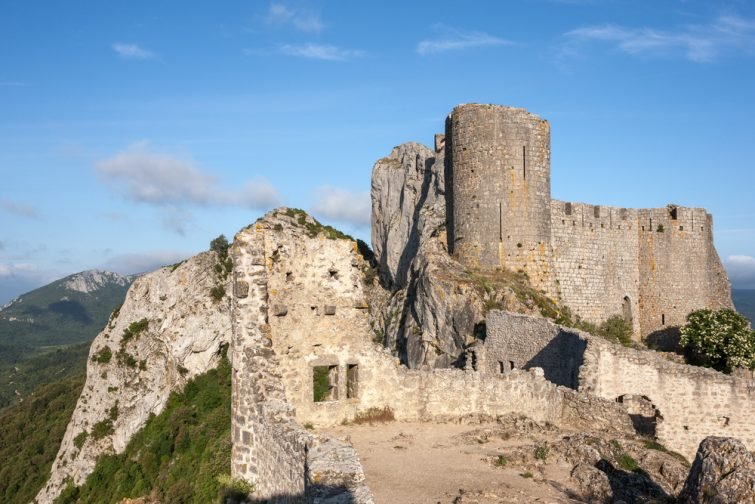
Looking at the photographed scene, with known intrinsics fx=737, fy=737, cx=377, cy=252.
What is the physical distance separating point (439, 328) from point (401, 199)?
61.1ft

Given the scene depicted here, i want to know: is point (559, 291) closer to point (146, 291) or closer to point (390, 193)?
point (146, 291)

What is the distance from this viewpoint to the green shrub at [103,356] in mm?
28016

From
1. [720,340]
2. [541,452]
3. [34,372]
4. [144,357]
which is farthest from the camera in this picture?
[34,372]

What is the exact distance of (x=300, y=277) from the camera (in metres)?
13.6

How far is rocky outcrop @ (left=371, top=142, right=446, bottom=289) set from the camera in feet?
125

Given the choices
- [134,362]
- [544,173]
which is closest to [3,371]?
[134,362]

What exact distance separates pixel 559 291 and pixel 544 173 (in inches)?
174

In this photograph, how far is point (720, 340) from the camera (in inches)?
1006

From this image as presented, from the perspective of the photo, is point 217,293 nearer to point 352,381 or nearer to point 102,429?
point 102,429

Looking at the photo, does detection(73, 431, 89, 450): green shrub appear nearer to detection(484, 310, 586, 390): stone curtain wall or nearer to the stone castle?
the stone castle

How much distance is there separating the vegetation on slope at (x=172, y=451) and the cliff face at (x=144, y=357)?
1.93ft

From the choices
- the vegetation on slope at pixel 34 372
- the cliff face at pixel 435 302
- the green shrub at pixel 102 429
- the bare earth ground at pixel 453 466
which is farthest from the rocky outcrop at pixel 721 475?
the vegetation on slope at pixel 34 372

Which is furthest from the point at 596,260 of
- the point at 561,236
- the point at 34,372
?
the point at 34,372

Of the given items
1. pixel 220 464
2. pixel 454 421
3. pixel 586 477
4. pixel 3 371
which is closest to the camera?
pixel 586 477
